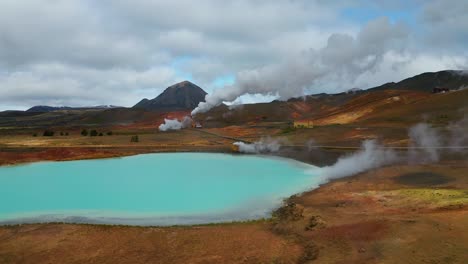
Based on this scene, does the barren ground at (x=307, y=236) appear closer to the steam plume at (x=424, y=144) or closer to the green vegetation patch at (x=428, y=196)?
the green vegetation patch at (x=428, y=196)

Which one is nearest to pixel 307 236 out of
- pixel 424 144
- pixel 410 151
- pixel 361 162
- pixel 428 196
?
pixel 428 196

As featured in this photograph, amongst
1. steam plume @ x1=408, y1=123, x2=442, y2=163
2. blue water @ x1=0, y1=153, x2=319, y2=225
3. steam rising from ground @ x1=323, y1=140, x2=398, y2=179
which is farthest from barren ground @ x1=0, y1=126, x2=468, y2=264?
steam plume @ x1=408, y1=123, x2=442, y2=163

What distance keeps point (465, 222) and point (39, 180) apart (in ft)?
113

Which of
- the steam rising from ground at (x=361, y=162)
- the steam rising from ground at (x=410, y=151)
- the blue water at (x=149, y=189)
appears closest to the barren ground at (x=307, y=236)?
the blue water at (x=149, y=189)

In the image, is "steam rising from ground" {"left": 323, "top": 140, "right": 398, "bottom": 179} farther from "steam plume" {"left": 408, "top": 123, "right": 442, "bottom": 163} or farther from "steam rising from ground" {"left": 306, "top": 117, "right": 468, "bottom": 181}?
"steam plume" {"left": 408, "top": 123, "right": 442, "bottom": 163}

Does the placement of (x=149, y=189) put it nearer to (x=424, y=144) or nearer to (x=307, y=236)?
(x=307, y=236)

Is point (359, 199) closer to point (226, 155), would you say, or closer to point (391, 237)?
point (391, 237)

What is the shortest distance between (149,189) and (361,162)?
838 inches

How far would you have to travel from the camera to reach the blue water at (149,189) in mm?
23062

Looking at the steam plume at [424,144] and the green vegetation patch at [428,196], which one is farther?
the steam plume at [424,144]

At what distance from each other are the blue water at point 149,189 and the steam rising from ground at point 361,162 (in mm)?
1936

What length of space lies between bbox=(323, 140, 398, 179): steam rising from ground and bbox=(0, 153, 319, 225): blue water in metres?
1.94

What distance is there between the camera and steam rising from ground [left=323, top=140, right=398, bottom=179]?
1388 inches

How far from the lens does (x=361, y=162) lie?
39.0m
